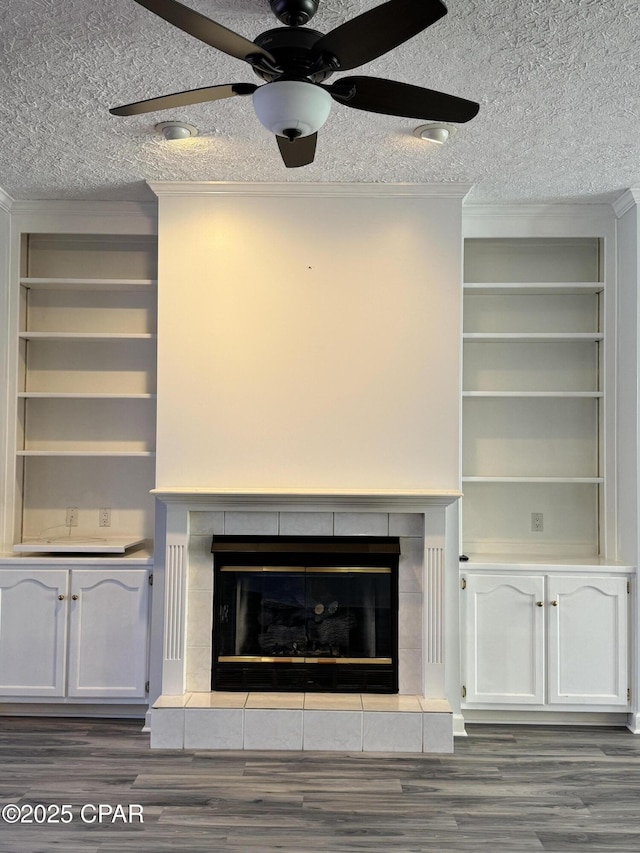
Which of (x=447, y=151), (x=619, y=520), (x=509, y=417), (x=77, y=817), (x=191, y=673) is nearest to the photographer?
(x=77, y=817)

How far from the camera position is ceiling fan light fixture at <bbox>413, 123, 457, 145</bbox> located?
122 inches

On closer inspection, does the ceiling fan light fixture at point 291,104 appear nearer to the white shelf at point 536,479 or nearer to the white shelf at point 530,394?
the white shelf at point 530,394

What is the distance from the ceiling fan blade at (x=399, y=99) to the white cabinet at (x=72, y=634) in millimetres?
2608

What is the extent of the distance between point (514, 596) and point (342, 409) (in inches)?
51.0

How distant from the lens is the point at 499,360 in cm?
436

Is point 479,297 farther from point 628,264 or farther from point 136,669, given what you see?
point 136,669

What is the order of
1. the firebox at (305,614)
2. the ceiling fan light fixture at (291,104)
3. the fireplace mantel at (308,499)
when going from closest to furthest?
the ceiling fan light fixture at (291,104) < the fireplace mantel at (308,499) < the firebox at (305,614)

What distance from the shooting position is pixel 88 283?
4152 mm

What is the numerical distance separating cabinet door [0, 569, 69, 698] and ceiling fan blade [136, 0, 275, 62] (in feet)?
9.25

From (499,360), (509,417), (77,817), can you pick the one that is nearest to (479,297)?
A: (499,360)

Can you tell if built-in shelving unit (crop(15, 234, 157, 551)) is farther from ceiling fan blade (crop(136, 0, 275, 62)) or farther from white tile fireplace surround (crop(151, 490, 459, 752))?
ceiling fan blade (crop(136, 0, 275, 62))

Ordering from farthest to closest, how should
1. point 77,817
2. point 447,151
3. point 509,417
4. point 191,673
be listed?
point 509,417, point 191,673, point 447,151, point 77,817

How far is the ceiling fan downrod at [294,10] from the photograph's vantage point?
2.16 metres

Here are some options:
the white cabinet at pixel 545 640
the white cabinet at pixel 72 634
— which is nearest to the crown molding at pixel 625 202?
the white cabinet at pixel 545 640
